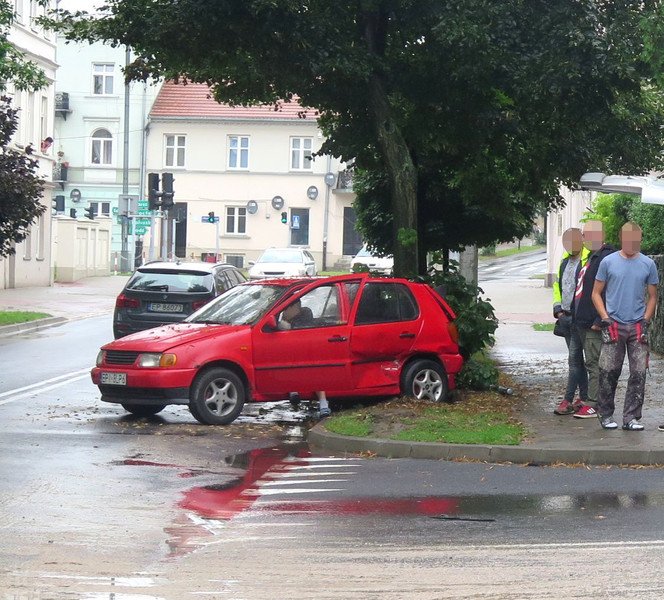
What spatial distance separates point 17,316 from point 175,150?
3916 centimetres

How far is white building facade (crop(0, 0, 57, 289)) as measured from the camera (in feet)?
144

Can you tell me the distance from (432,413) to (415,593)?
6.79m

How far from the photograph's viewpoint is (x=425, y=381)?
1447 centimetres

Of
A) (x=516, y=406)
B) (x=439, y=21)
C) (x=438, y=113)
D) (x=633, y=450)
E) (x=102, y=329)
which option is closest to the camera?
(x=633, y=450)

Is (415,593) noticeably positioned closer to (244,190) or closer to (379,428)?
(379,428)

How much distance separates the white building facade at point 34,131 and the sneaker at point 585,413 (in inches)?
1275

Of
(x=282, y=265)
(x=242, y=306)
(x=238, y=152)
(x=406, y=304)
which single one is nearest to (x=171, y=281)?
(x=242, y=306)

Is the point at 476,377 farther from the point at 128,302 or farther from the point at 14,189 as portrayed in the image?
the point at 14,189

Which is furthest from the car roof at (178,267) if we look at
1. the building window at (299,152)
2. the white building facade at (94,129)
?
the building window at (299,152)

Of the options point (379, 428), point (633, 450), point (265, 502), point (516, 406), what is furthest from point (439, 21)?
point (265, 502)

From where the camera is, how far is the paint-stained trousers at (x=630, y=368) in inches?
467

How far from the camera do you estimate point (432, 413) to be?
42.9ft

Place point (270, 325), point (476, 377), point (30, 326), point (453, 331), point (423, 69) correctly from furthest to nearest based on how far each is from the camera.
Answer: point (30, 326), point (423, 69), point (476, 377), point (453, 331), point (270, 325)

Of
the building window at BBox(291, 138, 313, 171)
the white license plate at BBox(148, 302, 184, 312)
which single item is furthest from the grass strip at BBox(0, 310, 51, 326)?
the building window at BBox(291, 138, 313, 171)
